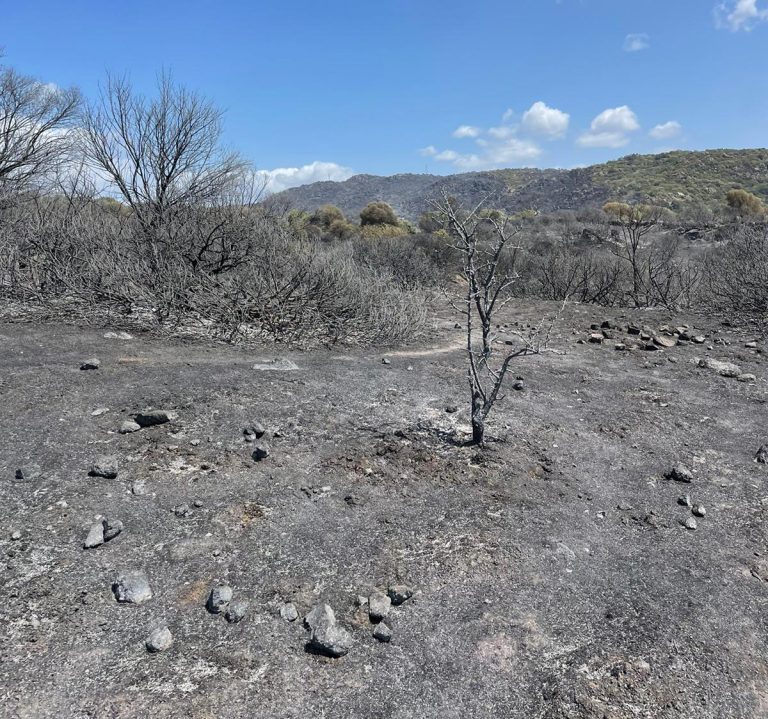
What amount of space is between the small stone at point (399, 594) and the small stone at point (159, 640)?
0.99 m

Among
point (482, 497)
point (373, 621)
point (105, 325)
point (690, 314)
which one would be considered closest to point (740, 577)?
point (482, 497)

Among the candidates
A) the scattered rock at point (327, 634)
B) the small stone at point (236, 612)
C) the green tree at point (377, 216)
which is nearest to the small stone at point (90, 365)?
the small stone at point (236, 612)

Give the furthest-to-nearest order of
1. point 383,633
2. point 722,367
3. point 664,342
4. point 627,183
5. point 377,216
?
point 627,183, point 377,216, point 664,342, point 722,367, point 383,633

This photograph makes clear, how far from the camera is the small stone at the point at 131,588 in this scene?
2547mm

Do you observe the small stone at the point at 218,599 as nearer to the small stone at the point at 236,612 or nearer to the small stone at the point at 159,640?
the small stone at the point at 236,612

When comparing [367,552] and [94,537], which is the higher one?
[94,537]

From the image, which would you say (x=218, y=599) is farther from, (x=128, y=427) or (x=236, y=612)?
(x=128, y=427)

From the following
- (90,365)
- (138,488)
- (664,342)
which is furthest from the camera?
(664,342)

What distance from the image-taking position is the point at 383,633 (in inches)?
95.0

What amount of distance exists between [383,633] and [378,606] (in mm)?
156

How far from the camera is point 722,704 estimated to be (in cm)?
217

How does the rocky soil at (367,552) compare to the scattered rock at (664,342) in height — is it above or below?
below

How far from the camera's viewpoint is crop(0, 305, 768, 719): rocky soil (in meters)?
2.19

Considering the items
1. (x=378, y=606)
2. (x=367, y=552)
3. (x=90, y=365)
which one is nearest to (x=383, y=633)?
(x=378, y=606)
